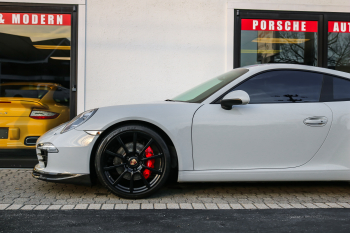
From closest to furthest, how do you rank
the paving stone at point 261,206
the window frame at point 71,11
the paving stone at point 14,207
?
the paving stone at point 14,207 → the paving stone at point 261,206 → the window frame at point 71,11

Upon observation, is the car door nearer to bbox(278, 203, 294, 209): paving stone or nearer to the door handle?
the door handle

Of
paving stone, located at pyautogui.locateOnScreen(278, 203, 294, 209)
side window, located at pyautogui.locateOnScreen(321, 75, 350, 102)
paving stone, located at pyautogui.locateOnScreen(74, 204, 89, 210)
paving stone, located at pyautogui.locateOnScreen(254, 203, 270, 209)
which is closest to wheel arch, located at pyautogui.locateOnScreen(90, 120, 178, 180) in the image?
paving stone, located at pyautogui.locateOnScreen(74, 204, 89, 210)

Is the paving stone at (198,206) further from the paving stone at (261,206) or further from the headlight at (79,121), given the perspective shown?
the headlight at (79,121)

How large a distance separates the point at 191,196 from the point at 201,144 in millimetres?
616

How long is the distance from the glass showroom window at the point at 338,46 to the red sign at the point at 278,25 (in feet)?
1.23

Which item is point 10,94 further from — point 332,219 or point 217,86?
point 332,219

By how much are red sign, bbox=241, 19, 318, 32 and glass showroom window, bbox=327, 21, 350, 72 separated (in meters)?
0.37

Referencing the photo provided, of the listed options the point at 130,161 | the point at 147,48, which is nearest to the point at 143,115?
the point at 130,161

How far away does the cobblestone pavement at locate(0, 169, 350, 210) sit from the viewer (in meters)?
3.46

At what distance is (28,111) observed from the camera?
20.7 feet

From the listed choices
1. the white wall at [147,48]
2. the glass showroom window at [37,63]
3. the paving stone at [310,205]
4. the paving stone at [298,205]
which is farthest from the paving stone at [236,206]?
the glass showroom window at [37,63]

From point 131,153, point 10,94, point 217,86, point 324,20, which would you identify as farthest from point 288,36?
point 10,94

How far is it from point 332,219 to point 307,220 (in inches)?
8.8

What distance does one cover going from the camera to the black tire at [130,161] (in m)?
3.58
